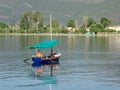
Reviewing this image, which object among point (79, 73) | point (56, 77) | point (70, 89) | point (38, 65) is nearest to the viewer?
point (70, 89)

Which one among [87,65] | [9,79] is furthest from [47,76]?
[87,65]

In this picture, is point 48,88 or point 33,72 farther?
point 33,72

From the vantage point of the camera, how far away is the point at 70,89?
3155cm

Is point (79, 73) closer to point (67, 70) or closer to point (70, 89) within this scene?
point (67, 70)

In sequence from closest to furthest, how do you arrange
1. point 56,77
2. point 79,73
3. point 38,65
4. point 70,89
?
point 70,89
point 56,77
point 79,73
point 38,65

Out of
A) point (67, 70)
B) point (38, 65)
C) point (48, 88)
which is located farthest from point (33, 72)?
point (48, 88)

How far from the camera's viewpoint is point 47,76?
3962cm

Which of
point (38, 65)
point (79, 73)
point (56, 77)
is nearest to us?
point (56, 77)

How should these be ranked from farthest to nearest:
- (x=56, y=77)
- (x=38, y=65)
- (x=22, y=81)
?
(x=38, y=65) → (x=56, y=77) → (x=22, y=81)

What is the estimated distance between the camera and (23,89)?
31.6 metres

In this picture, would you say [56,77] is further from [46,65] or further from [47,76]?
[46,65]

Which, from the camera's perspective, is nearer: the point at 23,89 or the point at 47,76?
the point at 23,89

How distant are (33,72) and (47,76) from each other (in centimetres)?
368

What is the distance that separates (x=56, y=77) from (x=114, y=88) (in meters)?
7.75
